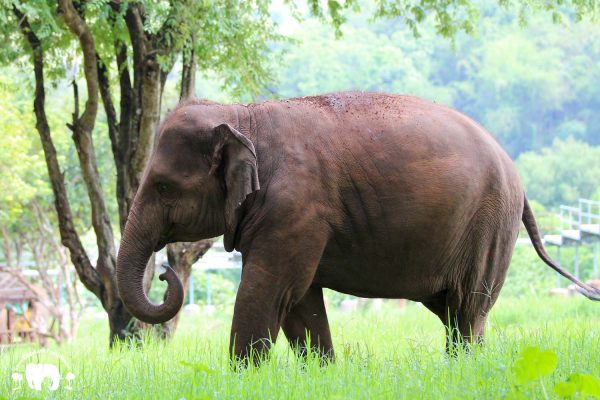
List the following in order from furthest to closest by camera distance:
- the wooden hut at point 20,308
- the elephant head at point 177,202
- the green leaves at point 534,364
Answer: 1. the wooden hut at point 20,308
2. the elephant head at point 177,202
3. the green leaves at point 534,364

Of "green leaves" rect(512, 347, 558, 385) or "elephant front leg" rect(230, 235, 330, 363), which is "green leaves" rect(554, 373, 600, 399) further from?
"elephant front leg" rect(230, 235, 330, 363)

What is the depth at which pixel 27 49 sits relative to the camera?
9438mm

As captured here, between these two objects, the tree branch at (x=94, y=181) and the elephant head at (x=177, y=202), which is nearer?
the elephant head at (x=177, y=202)

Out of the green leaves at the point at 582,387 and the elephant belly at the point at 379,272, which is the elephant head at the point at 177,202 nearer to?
the elephant belly at the point at 379,272

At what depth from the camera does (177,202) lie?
17.2ft

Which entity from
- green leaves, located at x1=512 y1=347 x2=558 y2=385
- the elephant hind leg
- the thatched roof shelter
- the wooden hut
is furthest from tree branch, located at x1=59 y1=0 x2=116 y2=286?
the thatched roof shelter

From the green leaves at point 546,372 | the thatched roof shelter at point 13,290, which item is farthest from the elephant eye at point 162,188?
the thatched roof shelter at point 13,290

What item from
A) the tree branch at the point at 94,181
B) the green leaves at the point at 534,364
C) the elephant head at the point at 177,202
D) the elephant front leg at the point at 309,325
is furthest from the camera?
the tree branch at the point at 94,181

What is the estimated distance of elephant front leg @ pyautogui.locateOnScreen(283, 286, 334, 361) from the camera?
571cm

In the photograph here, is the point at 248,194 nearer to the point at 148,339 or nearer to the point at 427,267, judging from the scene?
the point at 427,267

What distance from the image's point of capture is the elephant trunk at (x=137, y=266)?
5.24m

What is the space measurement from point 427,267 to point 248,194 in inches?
44.1

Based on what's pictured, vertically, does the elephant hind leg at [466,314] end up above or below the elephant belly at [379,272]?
below

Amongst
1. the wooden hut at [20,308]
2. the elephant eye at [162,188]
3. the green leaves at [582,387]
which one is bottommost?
the wooden hut at [20,308]
